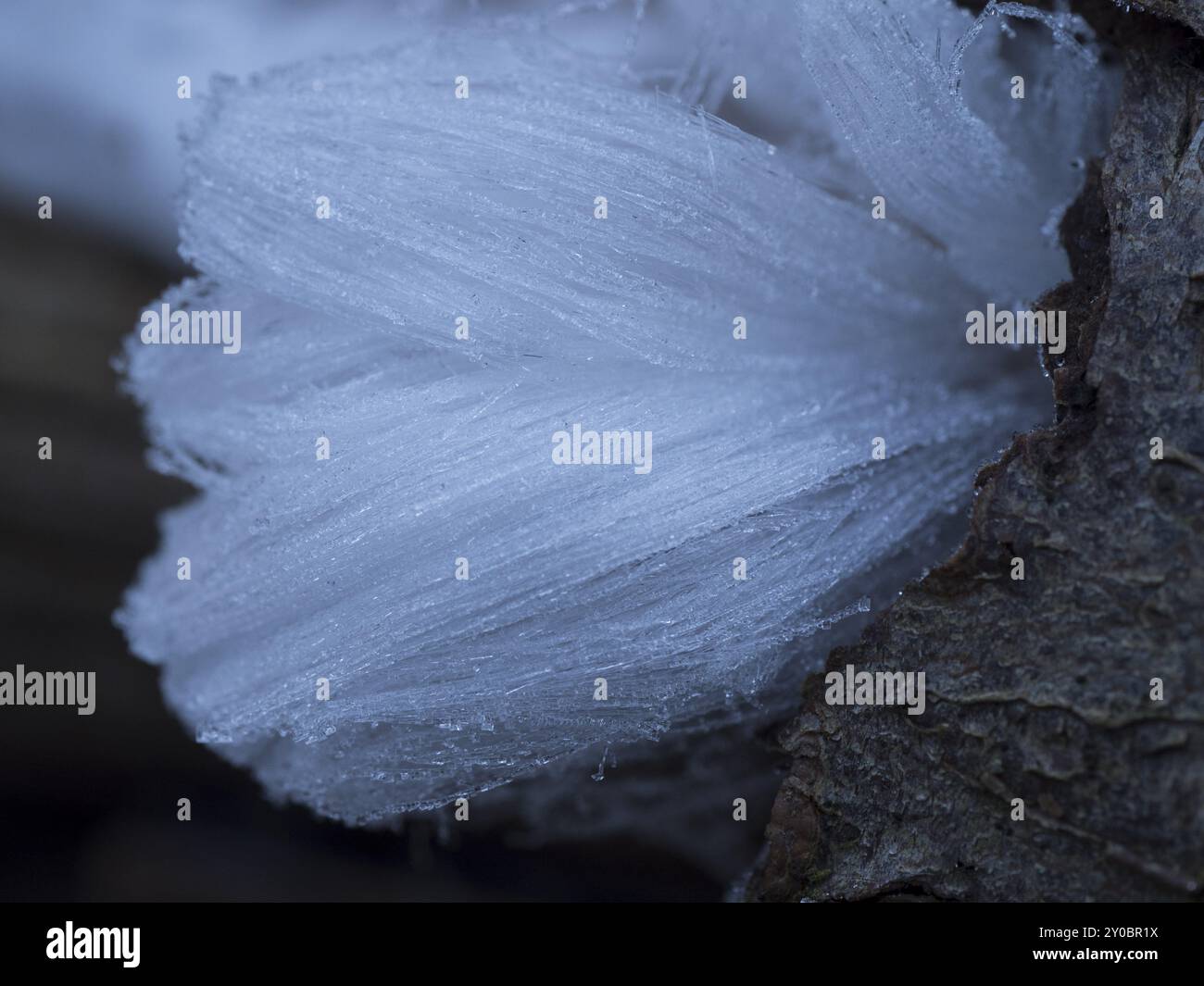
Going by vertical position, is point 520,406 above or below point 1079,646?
above

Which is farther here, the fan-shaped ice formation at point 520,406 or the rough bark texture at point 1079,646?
the fan-shaped ice formation at point 520,406

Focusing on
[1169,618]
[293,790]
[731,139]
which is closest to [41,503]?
[293,790]

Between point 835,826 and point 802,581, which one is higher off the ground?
point 802,581

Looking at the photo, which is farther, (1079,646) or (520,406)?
(520,406)
